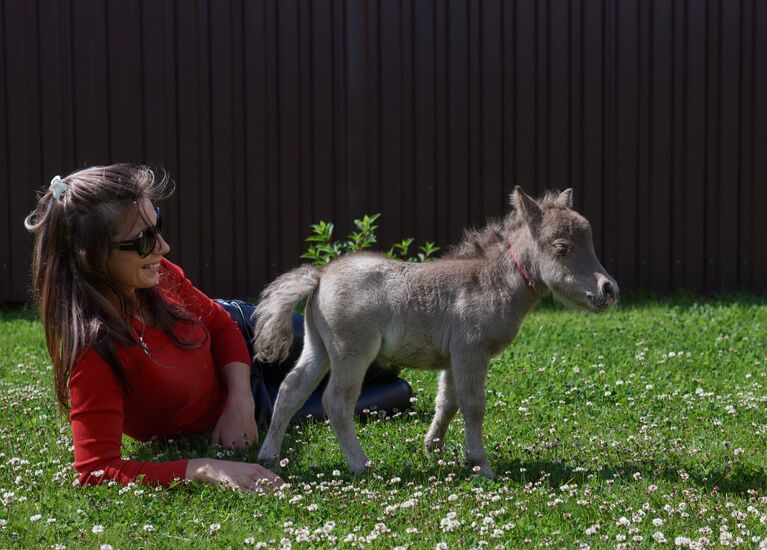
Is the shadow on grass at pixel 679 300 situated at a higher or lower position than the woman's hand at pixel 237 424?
lower

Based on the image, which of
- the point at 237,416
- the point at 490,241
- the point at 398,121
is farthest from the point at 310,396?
the point at 398,121

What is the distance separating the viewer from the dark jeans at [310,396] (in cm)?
629

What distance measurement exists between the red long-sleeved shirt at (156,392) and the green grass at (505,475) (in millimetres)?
127

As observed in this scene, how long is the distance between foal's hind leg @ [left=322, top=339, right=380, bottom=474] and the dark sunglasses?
3.62ft

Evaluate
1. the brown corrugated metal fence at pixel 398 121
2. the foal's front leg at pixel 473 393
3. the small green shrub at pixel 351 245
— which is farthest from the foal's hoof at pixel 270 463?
the brown corrugated metal fence at pixel 398 121

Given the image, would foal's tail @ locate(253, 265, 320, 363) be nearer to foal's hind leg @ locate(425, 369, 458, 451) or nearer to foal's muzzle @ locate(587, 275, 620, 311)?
foal's hind leg @ locate(425, 369, 458, 451)

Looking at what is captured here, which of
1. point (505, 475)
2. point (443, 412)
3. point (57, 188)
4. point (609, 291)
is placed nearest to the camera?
point (57, 188)

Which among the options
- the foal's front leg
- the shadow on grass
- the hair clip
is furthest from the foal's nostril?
the shadow on grass

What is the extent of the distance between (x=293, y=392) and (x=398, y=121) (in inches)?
264

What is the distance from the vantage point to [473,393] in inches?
201

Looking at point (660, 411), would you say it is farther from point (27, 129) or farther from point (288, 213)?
point (27, 129)

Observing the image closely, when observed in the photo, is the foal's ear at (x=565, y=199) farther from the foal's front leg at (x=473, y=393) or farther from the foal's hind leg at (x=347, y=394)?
the foal's hind leg at (x=347, y=394)

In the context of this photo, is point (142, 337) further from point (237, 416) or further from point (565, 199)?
point (565, 199)

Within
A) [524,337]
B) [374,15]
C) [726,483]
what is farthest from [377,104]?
[726,483]
